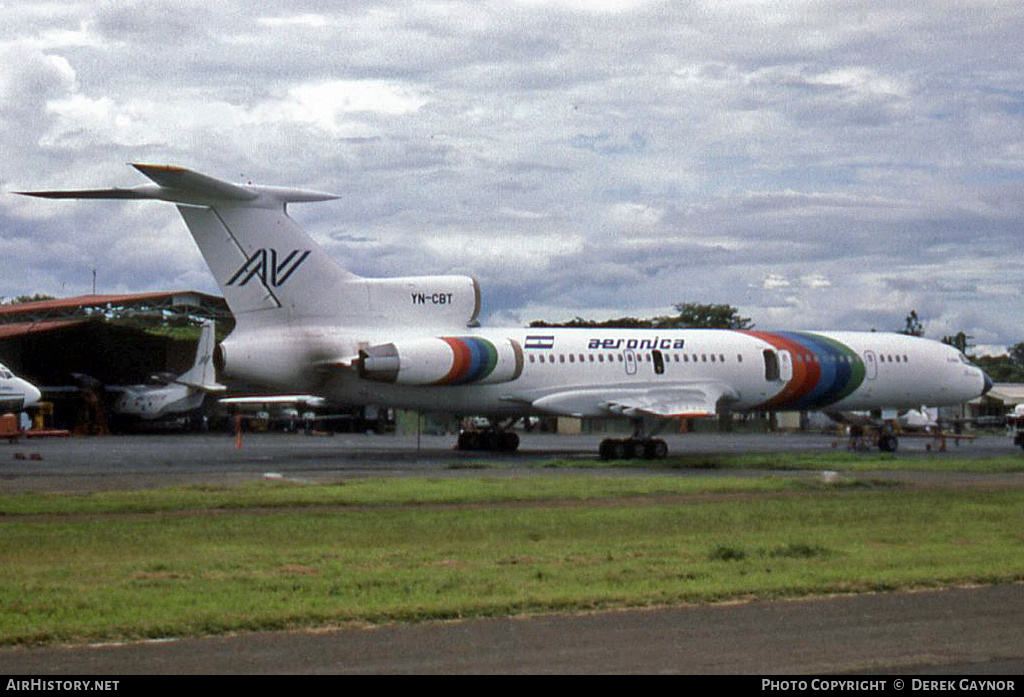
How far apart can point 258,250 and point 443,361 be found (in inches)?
230

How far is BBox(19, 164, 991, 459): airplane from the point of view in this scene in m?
36.0

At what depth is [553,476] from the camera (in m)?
29.6

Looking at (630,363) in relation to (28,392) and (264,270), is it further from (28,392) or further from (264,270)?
(28,392)

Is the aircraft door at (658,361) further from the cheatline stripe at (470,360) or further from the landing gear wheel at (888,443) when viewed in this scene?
the landing gear wheel at (888,443)

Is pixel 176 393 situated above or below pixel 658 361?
below

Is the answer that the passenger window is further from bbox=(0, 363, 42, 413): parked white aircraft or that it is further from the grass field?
bbox=(0, 363, 42, 413): parked white aircraft

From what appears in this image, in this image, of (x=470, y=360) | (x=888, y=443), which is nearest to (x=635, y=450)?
(x=470, y=360)

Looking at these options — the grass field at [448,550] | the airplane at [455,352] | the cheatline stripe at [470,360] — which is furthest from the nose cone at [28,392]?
the grass field at [448,550]

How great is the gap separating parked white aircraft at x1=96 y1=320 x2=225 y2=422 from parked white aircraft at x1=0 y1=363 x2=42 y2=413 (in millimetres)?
16786

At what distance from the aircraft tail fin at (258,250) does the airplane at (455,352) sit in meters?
0.04

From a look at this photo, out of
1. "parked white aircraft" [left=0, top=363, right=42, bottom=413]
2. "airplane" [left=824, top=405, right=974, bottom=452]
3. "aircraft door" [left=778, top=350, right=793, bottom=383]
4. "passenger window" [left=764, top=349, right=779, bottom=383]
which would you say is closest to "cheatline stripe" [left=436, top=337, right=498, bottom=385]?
"passenger window" [left=764, top=349, right=779, bottom=383]

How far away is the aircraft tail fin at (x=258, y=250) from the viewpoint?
35.6m

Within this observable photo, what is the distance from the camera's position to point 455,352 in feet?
124
